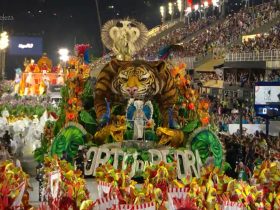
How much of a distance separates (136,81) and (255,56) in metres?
14.0

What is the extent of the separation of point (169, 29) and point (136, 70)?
49119 mm

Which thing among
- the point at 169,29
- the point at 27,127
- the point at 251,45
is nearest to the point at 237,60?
the point at 251,45

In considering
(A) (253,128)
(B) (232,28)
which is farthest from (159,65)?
(B) (232,28)

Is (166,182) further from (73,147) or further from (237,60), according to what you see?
(237,60)

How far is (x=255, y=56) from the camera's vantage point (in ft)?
91.8

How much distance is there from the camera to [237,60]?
3028 centimetres

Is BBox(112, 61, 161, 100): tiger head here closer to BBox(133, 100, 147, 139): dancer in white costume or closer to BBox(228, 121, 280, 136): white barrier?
BBox(133, 100, 147, 139): dancer in white costume

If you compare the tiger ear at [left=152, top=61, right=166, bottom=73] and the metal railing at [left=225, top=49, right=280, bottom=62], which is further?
the metal railing at [left=225, top=49, right=280, bottom=62]

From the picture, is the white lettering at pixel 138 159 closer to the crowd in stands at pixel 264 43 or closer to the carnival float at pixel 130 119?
the carnival float at pixel 130 119

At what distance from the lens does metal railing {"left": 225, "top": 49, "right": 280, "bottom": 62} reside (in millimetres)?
25702

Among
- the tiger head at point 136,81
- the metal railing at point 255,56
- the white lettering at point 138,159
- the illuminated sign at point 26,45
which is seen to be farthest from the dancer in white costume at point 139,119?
the illuminated sign at point 26,45

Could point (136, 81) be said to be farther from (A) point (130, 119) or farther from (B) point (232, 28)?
(B) point (232, 28)

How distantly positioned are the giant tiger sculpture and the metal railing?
10.9 meters

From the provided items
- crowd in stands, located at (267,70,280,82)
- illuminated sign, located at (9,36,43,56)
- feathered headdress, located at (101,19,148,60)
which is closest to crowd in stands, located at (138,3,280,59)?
crowd in stands, located at (267,70,280,82)
